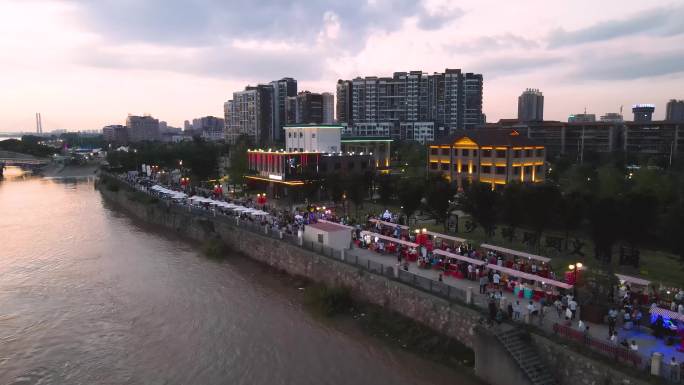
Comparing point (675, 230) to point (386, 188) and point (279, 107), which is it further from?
point (279, 107)

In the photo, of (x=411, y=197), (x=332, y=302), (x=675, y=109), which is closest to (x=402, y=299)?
(x=332, y=302)

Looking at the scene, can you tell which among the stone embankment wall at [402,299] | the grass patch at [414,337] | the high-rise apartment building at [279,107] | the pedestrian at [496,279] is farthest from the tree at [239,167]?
the high-rise apartment building at [279,107]

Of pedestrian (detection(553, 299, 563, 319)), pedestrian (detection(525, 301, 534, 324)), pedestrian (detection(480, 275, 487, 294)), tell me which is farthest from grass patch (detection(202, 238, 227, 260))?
pedestrian (detection(553, 299, 563, 319))

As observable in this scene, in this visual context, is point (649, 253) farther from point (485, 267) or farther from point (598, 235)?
point (485, 267)

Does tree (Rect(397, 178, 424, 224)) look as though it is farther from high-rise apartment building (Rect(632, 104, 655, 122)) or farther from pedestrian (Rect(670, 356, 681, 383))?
high-rise apartment building (Rect(632, 104, 655, 122))

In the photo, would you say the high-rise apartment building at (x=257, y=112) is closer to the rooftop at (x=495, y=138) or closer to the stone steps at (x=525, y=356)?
the rooftop at (x=495, y=138)
